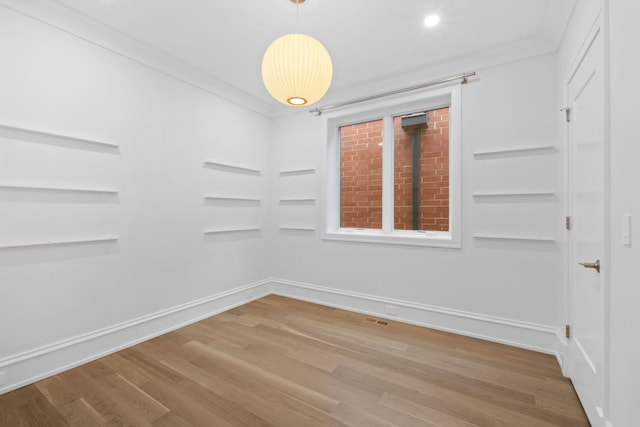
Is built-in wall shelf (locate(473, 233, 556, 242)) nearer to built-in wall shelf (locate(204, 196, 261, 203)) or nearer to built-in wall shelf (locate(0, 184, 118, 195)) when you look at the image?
built-in wall shelf (locate(204, 196, 261, 203))

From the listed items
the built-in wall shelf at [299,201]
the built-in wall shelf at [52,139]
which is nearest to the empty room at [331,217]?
the built-in wall shelf at [52,139]

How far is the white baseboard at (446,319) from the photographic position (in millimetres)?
2340

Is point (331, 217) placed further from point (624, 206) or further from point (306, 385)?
point (624, 206)

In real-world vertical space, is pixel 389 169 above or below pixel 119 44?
below

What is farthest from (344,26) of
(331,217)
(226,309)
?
(226,309)

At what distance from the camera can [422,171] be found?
3.15 metres

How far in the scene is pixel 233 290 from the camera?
3.40 metres

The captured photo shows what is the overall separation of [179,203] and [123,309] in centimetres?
108

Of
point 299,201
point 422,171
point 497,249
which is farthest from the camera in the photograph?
point 299,201

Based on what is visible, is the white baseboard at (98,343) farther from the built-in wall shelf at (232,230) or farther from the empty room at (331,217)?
the built-in wall shelf at (232,230)

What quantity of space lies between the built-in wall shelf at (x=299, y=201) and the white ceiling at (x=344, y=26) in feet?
5.31

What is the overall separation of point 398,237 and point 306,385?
175 cm

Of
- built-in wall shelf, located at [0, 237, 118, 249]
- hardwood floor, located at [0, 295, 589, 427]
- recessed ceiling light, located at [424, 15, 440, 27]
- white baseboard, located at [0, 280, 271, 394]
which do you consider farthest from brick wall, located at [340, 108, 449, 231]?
built-in wall shelf, located at [0, 237, 118, 249]

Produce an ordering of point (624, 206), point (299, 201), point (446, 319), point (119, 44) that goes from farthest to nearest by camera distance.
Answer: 1. point (299, 201)
2. point (446, 319)
3. point (119, 44)
4. point (624, 206)
